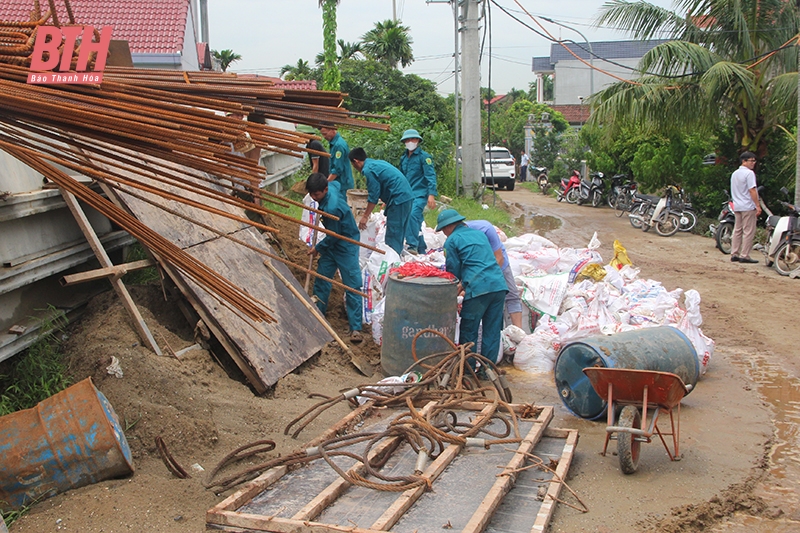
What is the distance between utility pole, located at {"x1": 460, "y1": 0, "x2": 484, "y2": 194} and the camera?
15.4 m

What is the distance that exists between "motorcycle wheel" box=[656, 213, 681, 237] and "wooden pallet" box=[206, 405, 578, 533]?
427 inches

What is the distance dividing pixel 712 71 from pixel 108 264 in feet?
39.1

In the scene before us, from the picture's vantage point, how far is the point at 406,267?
609 centimetres

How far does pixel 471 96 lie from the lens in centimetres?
1580

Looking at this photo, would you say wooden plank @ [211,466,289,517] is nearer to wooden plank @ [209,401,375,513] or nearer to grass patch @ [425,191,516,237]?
wooden plank @ [209,401,375,513]

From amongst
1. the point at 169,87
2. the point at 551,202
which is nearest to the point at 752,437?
the point at 169,87

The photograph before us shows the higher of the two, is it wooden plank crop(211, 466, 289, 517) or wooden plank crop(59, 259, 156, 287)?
wooden plank crop(59, 259, 156, 287)

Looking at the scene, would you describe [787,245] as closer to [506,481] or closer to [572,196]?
[506,481]

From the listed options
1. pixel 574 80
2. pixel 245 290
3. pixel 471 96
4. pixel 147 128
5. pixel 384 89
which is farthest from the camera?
pixel 574 80

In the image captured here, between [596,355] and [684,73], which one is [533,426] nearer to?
[596,355]

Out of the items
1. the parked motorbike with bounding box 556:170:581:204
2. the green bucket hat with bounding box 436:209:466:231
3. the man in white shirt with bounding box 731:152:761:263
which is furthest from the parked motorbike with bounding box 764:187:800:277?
the parked motorbike with bounding box 556:170:581:204

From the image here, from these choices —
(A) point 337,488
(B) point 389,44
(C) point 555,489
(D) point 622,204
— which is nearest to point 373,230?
(C) point 555,489

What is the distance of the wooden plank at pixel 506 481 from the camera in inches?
123

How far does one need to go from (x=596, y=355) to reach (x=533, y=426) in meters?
0.84
